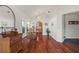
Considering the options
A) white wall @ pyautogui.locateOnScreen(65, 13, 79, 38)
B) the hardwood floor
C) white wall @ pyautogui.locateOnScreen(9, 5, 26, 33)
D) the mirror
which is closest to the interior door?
white wall @ pyautogui.locateOnScreen(65, 13, 79, 38)

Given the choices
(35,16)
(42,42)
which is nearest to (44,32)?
(42,42)

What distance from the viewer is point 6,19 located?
3.96 m

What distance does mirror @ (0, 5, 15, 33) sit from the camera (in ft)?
12.5

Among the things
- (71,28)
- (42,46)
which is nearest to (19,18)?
(42,46)

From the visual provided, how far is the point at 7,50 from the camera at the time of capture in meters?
3.33

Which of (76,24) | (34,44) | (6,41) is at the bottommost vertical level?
(34,44)

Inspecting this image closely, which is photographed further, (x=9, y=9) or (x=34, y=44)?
(x=34, y=44)

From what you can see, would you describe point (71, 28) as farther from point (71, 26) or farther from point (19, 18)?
point (19, 18)

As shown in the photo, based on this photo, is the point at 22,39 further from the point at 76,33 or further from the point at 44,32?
the point at 76,33

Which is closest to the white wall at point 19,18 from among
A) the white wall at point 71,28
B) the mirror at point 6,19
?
the mirror at point 6,19

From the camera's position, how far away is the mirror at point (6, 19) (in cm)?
380

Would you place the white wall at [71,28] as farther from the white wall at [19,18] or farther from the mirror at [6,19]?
the mirror at [6,19]

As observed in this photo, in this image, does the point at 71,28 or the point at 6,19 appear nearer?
the point at 6,19

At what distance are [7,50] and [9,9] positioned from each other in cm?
136
